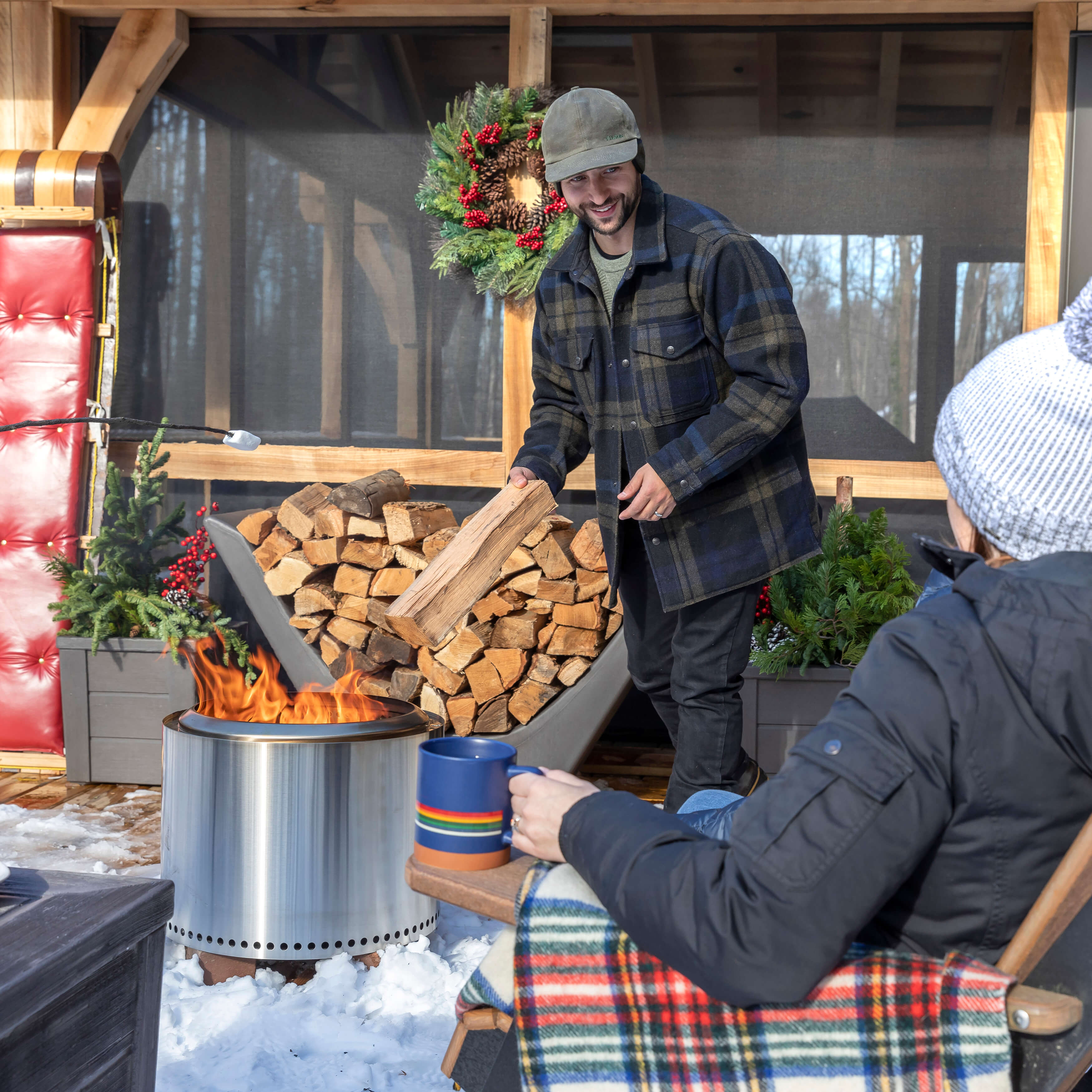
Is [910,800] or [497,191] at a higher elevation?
[497,191]

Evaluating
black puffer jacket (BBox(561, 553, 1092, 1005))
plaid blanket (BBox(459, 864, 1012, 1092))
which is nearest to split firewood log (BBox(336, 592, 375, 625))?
plaid blanket (BBox(459, 864, 1012, 1092))

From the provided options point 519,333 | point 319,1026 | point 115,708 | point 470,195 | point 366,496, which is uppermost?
point 470,195

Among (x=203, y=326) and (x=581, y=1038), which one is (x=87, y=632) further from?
(x=581, y=1038)

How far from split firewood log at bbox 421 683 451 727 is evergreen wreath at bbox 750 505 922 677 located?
3.09 feet

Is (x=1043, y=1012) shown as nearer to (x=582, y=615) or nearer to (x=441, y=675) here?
(x=582, y=615)

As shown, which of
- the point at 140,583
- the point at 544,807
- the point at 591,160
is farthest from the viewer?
the point at 140,583

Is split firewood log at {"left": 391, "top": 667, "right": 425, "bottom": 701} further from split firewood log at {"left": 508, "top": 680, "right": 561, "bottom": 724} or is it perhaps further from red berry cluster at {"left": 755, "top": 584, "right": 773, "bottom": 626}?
red berry cluster at {"left": 755, "top": 584, "right": 773, "bottom": 626}

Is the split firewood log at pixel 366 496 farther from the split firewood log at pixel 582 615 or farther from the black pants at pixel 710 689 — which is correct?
the black pants at pixel 710 689

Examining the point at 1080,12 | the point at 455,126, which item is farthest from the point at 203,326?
the point at 1080,12

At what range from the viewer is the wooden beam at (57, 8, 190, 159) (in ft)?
12.5

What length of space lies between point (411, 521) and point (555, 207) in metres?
1.12

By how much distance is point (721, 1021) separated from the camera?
34.0 inches

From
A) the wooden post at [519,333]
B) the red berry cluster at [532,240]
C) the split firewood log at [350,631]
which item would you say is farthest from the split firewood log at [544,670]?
the red berry cluster at [532,240]

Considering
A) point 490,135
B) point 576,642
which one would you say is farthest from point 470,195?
point 576,642
